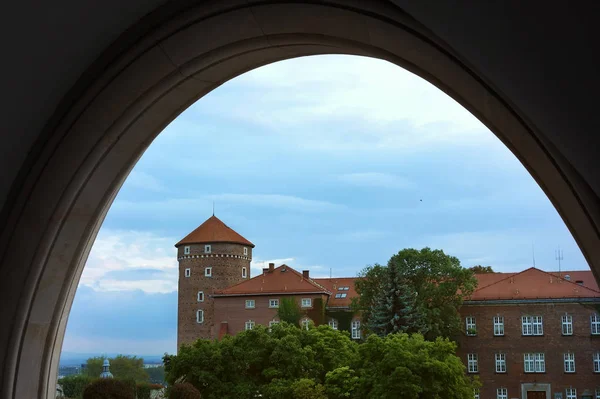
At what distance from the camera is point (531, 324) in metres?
34.8

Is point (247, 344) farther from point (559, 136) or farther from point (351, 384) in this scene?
point (559, 136)

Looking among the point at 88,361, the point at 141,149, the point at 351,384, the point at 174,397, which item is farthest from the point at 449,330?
the point at 141,149

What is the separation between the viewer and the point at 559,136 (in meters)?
1.16

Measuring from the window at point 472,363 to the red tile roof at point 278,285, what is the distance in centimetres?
821

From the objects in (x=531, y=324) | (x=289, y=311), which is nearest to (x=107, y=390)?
(x=289, y=311)

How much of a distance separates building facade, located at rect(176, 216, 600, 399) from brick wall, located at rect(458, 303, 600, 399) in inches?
1.9

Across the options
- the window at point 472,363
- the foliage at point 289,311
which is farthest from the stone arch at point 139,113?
the window at point 472,363

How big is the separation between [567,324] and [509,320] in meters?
2.74

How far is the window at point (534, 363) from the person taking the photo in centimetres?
3431

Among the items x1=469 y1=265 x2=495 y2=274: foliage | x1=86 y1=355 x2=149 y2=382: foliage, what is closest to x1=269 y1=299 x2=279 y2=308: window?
x1=86 y1=355 x2=149 y2=382: foliage

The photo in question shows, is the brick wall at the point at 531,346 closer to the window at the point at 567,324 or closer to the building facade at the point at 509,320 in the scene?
the building facade at the point at 509,320

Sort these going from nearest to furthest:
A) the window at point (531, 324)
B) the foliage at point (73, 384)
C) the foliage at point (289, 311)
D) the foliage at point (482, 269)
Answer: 1. the foliage at point (73, 384)
2. the window at point (531, 324)
3. the foliage at point (289, 311)
4. the foliage at point (482, 269)

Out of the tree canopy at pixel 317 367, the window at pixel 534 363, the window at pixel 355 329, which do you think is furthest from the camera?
the window at pixel 355 329

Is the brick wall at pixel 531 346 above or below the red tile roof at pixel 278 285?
below
